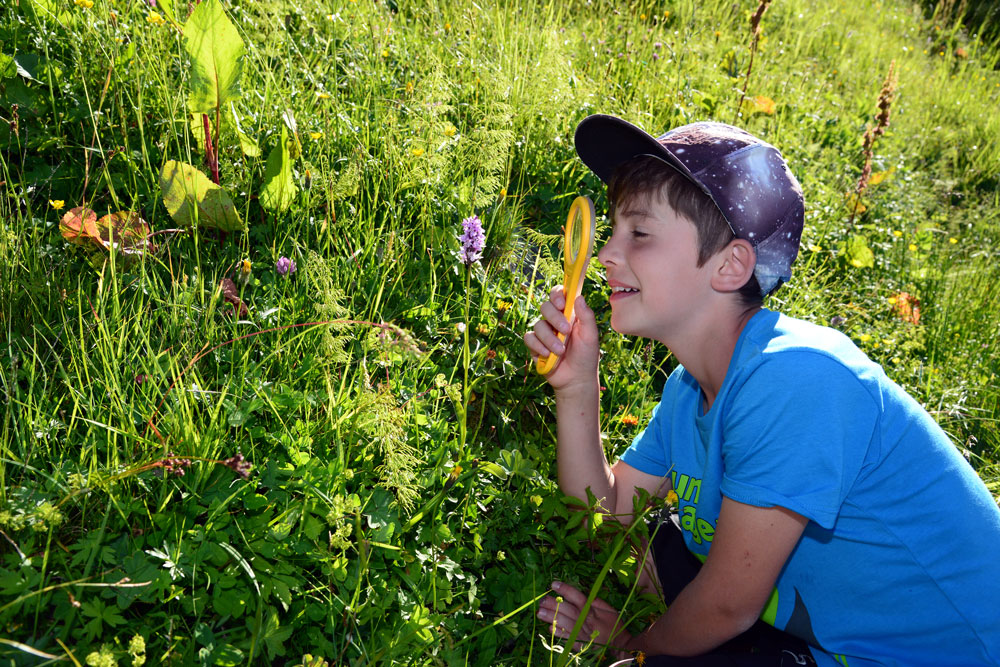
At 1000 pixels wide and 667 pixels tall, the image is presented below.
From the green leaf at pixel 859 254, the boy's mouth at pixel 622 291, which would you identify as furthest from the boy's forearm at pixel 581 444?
the green leaf at pixel 859 254

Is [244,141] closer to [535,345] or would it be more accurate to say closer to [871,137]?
[535,345]

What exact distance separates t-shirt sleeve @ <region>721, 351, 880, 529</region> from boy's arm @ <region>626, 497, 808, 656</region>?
0.17ft

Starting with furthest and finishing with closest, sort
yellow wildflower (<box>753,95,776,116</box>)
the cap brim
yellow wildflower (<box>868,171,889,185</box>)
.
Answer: yellow wildflower (<box>868,171,889,185</box>) < yellow wildflower (<box>753,95,776,116</box>) < the cap brim

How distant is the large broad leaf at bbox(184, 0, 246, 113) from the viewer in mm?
2041

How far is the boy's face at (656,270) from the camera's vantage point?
1.76 metres

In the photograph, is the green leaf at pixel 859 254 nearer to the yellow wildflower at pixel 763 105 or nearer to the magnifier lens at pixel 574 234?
the yellow wildflower at pixel 763 105

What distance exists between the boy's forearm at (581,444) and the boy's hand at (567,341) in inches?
1.4

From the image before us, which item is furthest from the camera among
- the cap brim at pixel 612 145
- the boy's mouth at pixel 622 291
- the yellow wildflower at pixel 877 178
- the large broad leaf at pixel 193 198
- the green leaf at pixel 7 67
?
the yellow wildflower at pixel 877 178

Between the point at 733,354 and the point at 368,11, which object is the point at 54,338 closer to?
the point at 733,354

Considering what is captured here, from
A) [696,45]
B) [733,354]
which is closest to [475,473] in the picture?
[733,354]

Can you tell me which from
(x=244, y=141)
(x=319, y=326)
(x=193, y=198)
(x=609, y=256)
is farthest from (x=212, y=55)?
(x=609, y=256)

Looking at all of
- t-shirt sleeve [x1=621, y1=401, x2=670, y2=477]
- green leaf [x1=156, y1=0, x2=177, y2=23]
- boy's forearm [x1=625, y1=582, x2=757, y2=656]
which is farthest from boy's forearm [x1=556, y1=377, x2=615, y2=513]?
green leaf [x1=156, y1=0, x2=177, y2=23]

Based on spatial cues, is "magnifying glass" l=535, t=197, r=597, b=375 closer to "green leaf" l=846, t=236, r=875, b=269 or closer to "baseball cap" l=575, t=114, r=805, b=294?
"baseball cap" l=575, t=114, r=805, b=294

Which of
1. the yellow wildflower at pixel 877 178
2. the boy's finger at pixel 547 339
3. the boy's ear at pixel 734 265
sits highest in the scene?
A: the boy's ear at pixel 734 265
